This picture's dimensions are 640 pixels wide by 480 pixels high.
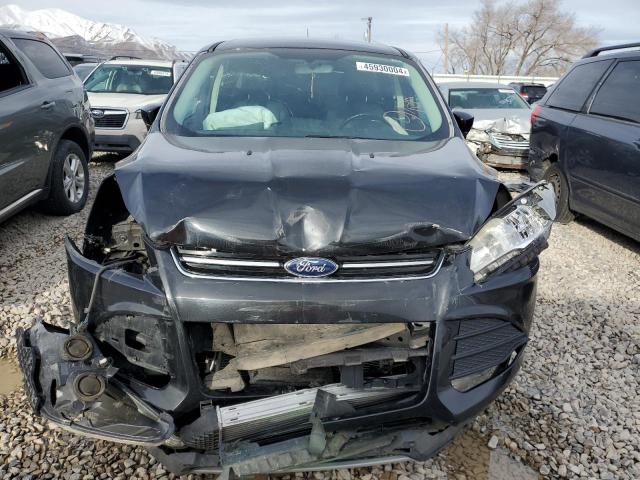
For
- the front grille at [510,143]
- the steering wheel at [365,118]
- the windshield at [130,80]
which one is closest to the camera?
the steering wheel at [365,118]

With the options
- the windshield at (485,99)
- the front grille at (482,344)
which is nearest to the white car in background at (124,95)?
the windshield at (485,99)

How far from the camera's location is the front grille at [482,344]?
194cm

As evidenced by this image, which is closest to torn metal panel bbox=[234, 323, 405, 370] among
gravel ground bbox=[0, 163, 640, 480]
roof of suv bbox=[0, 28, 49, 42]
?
gravel ground bbox=[0, 163, 640, 480]

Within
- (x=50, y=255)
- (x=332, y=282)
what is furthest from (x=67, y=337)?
(x=50, y=255)

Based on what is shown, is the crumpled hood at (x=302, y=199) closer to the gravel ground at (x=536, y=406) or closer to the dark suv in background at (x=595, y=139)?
the gravel ground at (x=536, y=406)

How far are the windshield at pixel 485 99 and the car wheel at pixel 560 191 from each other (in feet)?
14.2

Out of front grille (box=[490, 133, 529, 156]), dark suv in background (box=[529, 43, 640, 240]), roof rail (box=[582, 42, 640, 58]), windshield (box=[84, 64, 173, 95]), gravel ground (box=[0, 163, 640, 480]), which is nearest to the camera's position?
gravel ground (box=[0, 163, 640, 480])

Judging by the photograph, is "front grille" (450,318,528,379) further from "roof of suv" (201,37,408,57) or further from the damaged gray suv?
"roof of suv" (201,37,408,57)

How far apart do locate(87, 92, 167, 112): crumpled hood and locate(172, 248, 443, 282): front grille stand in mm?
6674

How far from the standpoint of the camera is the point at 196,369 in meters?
1.85

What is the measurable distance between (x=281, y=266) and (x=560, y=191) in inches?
191

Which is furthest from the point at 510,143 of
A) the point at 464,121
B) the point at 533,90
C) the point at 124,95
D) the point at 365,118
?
the point at 533,90

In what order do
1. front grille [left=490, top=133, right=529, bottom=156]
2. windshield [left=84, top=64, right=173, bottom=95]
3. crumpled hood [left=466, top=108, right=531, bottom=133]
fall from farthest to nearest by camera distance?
1. windshield [left=84, top=64, right=173, bottom=95]
2. crumpled hood [left=466, top=108, right=531, bottom=133]
3. front grille [left=490, top=133, right=529, bottom=156]

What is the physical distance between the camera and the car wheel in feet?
19.0
